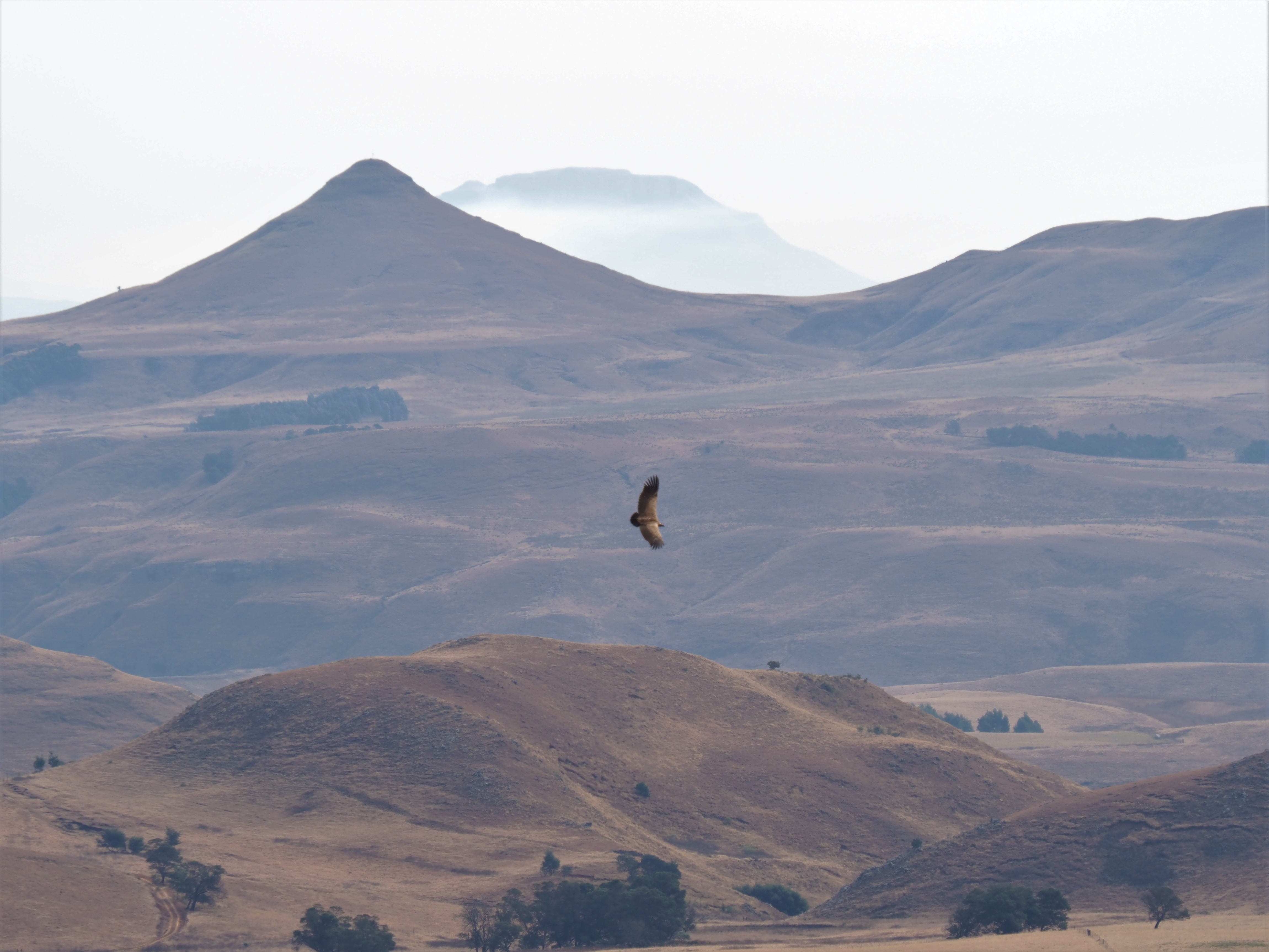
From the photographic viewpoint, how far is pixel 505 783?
224ft

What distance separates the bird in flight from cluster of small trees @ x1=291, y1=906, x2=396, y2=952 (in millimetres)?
30166

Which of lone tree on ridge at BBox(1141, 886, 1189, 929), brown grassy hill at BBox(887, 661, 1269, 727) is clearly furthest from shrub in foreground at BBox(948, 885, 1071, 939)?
brown grassy hill at BBox(887, 661, 1269, 727)

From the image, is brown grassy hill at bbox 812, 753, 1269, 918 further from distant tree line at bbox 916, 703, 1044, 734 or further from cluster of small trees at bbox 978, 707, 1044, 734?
cluster of small trees at bbox 978, 707, 1044, 734

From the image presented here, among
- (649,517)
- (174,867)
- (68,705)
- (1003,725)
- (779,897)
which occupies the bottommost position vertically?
(1003,725)

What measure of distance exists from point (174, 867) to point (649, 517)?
1468 inches

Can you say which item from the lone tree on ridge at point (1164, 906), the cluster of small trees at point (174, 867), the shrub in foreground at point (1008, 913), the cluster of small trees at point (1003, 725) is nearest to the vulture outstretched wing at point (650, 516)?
the shrub in foreground at point (1008, 913)

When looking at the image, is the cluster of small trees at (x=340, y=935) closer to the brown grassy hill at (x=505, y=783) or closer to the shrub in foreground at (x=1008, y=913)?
the brown grassy hill at (x=505, y=783)

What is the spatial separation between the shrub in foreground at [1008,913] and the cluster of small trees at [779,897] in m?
9.34

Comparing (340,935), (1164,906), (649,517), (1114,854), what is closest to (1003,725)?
(1114,854)

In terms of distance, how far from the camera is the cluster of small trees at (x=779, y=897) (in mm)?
61312

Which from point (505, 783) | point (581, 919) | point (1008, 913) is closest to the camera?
point (1008, 913)

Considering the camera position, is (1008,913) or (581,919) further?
(581,919)

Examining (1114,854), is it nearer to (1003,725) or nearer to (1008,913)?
(1008,913)

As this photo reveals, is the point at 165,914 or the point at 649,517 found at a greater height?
the point at 649,517
